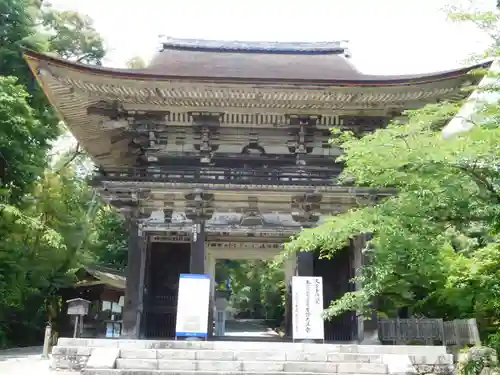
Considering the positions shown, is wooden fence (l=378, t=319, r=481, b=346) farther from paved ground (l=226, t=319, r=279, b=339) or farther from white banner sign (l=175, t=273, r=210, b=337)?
paved ground (l=226, t=319, r=279, b=339)

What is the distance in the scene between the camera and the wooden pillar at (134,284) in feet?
35.1

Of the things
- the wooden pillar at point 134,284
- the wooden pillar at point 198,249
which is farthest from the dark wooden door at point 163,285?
the wooden pillar at point 198,249

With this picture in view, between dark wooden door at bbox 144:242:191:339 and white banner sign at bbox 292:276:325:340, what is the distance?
14.1 ft

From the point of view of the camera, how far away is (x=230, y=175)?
1123 cm

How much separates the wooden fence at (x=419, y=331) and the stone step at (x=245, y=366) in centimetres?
458

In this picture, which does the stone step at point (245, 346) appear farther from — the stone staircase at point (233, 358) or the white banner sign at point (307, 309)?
the white banner sign at point (307, 309)

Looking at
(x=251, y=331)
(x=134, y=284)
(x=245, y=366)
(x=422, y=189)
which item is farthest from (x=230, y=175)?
(x=251, y=331)

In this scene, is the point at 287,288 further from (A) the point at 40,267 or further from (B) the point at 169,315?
(A) the point at 40,267

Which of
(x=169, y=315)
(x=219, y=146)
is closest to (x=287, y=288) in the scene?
(x=169, y=315)

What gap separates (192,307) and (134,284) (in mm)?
2292

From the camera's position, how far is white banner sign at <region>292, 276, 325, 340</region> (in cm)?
913

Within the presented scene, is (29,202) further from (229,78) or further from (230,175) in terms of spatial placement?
(229,78)

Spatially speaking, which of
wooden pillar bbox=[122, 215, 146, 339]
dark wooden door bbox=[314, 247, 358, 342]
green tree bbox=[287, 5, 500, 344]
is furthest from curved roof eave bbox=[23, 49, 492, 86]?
dark wooden door bbox=[314, 247, 358, 342]

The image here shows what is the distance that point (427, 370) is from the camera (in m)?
7.41
